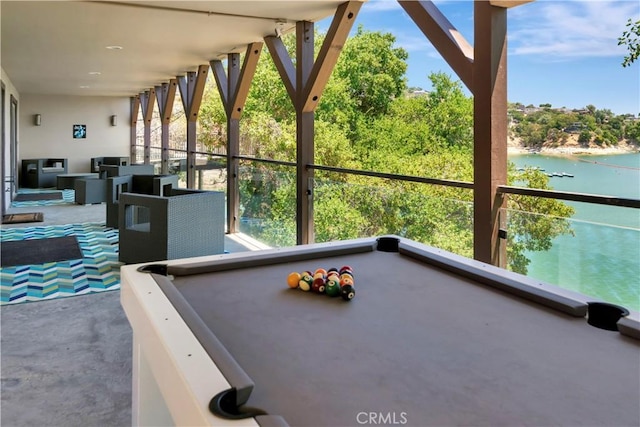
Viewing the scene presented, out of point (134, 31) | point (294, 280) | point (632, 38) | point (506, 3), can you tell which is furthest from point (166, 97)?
point (294, 280)

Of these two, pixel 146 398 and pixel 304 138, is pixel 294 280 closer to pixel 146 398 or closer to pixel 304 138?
pixel 146 398

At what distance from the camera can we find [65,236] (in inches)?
244

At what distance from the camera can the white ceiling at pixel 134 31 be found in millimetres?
4441

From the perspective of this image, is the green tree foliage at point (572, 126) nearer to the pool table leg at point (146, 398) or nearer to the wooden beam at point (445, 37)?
the wooden beam at point (445, 37)

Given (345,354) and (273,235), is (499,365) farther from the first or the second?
(273,235)

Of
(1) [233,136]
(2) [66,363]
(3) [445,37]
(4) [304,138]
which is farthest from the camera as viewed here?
(1) [233,136]

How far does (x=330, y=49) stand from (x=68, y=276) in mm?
3261

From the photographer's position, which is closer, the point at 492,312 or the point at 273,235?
the point at 492,312

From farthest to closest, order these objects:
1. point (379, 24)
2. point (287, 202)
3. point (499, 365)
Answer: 1. point (379, 24)
2. point (287, 202)
3. point (499, 365)

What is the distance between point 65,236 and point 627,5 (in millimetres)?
11550

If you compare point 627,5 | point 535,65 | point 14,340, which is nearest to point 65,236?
point 14,340

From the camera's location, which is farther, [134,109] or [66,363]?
[134,109]

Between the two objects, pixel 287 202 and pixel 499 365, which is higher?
pixel 287 202

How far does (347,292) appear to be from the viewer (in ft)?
5.24
